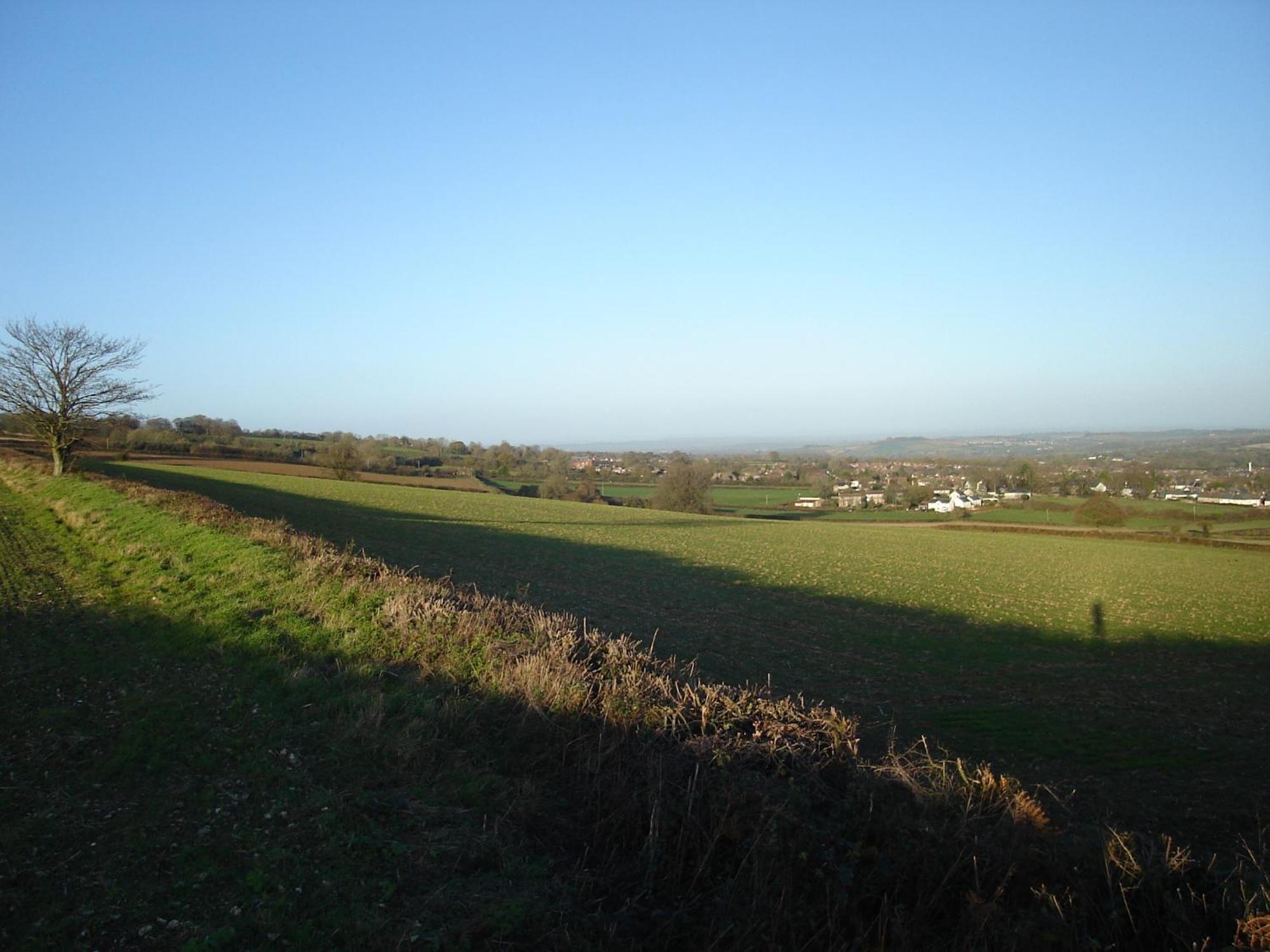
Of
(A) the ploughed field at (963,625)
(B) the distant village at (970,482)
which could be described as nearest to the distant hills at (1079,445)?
(B) the distant village at (970,482)

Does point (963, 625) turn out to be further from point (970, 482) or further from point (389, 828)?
point (970, 482)

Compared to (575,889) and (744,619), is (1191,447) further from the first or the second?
(575,889)

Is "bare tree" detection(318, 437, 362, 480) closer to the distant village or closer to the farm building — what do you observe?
the distant village

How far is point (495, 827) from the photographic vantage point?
165 inches

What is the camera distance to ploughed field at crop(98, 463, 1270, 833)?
9.38m

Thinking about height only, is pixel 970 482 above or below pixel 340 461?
below

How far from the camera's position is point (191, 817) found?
161 inches

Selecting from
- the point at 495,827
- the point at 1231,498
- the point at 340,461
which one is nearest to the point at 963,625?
the point at 495,827

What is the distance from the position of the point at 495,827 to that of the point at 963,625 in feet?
54.0

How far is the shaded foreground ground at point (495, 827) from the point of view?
3.33 metres

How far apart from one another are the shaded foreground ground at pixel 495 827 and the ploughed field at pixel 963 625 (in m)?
3.73

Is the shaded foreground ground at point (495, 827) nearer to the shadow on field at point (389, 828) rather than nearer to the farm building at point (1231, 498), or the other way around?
the shadow on field at point (389, 828)

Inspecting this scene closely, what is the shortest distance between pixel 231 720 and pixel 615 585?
14.8 m

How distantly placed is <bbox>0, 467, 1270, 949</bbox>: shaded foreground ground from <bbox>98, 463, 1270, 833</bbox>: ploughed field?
12.3ft
